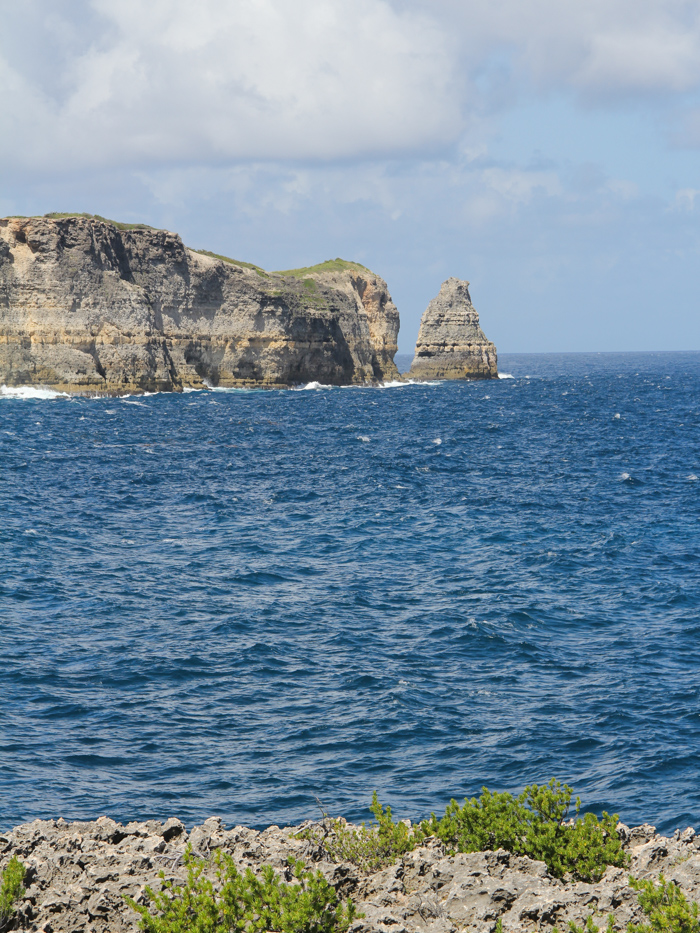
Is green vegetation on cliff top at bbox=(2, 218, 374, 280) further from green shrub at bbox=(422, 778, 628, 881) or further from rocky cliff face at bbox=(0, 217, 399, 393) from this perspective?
green shrub at bbox=(422, 778, 628, 881)

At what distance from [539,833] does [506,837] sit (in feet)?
1.52

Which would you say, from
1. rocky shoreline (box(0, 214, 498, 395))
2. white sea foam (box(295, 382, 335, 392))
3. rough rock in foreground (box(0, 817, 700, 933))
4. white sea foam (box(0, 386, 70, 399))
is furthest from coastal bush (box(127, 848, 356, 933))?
white sea foam (box(295, 382, 335, 392))

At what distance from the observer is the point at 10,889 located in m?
11.4

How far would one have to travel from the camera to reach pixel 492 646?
26.2 meters

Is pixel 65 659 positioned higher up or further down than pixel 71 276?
further down

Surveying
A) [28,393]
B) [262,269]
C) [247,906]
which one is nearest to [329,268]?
[262,269]

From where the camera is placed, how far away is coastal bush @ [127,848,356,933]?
10602 mm

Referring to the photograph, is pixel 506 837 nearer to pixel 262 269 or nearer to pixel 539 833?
pixel 539 833

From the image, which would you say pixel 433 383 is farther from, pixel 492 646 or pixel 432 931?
pixel 432 931

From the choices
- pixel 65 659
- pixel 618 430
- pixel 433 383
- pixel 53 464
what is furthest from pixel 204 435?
pixel 433 383

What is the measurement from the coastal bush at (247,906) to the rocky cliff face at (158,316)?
9409 centimetres

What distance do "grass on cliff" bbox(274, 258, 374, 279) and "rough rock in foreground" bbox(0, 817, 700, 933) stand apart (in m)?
132

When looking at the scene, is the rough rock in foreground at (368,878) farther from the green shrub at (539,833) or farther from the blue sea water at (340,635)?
the blue sea water at (340,635)

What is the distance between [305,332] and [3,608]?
3918 inches
